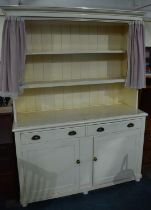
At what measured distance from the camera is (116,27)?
2551 mm

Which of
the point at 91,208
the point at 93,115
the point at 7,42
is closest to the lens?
the point at 7,42

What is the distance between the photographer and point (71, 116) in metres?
2.31

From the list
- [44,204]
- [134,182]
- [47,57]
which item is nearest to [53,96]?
[47,57]

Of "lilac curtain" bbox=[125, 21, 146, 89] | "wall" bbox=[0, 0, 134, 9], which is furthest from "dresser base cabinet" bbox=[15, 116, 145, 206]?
"wall" bbox=[0, 0, 134, 9]

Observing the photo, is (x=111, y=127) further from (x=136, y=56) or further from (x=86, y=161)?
(x=136, y=56)

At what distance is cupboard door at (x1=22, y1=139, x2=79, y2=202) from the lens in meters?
2.12

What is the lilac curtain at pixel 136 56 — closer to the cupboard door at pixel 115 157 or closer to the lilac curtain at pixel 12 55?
the cupboard door at pixel 115 157

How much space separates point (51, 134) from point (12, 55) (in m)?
0.81

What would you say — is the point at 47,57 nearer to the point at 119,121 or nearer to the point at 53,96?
the point at 53,96

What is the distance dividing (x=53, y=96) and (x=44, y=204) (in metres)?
1.16

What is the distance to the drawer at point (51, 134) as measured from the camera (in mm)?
2051

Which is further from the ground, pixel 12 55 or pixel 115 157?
pixel 12 55

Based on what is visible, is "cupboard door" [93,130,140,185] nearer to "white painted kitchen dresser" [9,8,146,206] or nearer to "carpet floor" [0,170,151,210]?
"white painted kitchen dresser" [9,8,146,206]

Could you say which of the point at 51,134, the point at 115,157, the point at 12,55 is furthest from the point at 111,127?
the point at 12,55
